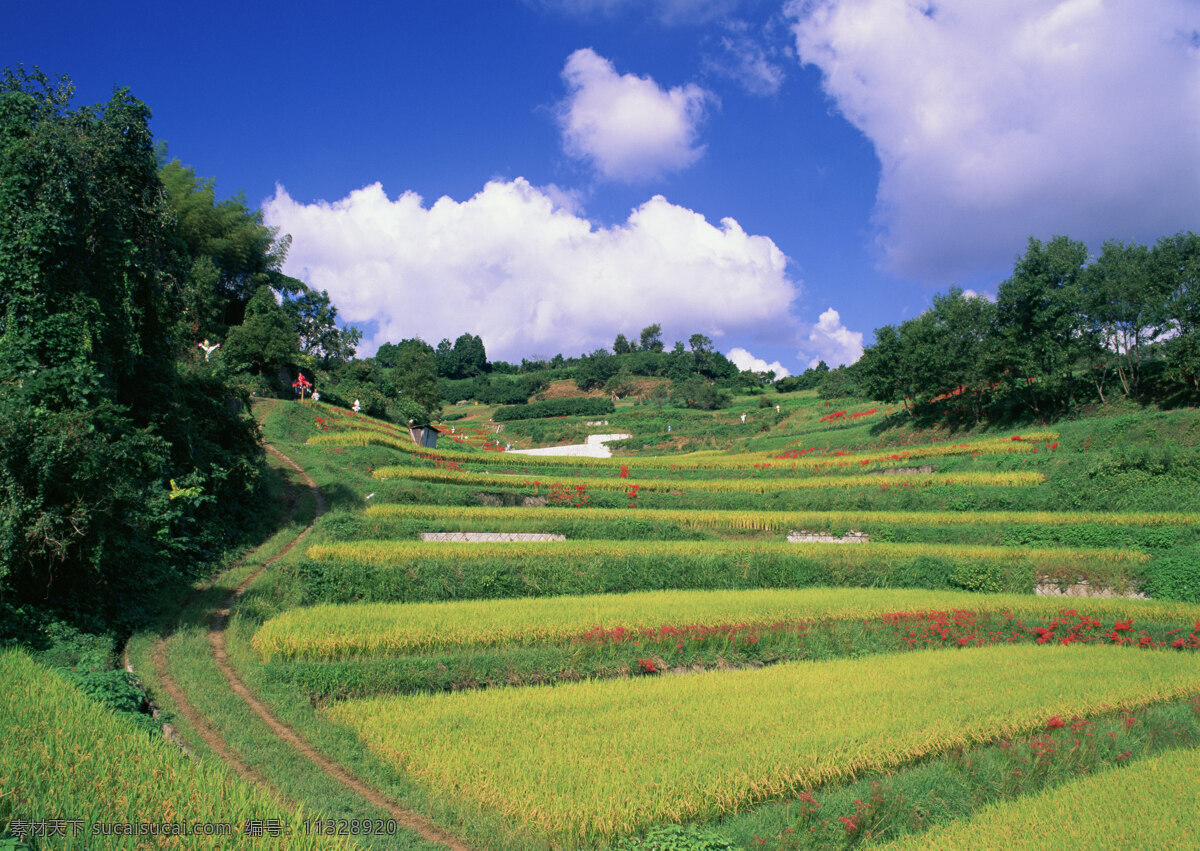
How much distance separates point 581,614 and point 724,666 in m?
3.11

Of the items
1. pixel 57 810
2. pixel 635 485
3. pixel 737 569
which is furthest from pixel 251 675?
pixel 635 485

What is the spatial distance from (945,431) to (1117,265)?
13.2 m

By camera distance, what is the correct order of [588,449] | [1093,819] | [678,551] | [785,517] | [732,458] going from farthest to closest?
[588,449]
[732,458]
[785,517]
[678,551]
[1093,819]

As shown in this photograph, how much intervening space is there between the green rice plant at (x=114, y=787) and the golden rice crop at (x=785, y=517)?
14.7 metres

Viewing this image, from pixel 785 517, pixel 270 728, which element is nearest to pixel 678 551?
pixel 785 517

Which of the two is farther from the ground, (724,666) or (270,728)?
(270,728)

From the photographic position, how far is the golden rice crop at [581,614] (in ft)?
38.2

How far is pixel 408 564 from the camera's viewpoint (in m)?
15.9

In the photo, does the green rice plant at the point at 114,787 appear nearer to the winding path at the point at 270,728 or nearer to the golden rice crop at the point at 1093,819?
the winding path at the point at 270,728

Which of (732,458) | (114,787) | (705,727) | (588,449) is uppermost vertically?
(588,449)

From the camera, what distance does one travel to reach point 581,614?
13.8m

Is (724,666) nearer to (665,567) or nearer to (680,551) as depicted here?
(665,567)

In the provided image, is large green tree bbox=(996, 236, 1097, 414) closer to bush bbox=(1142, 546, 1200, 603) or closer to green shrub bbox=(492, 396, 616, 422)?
bush bbox=(1142, 546, 1200, 603)

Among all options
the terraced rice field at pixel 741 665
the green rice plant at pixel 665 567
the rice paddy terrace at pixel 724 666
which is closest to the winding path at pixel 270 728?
the rice paddy terrace at pixel 724 666
